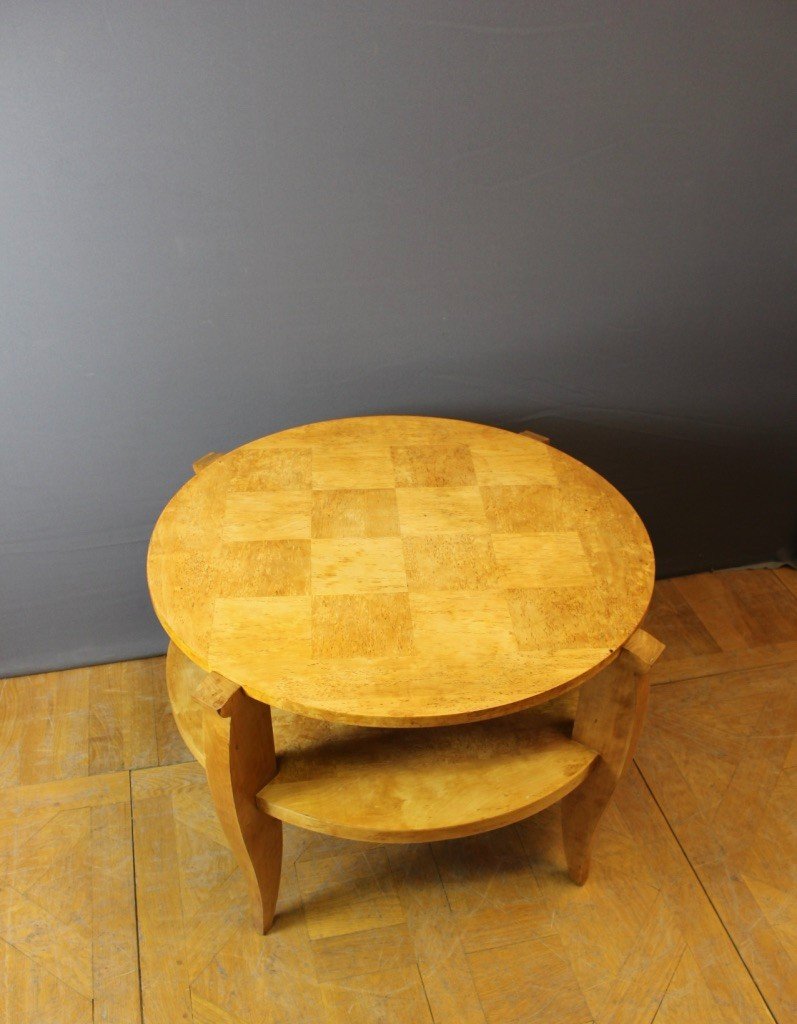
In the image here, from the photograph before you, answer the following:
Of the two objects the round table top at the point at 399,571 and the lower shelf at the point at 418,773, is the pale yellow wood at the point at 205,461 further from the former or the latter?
the lower shelf at the point at 418,773

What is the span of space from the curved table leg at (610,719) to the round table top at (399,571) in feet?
0.16

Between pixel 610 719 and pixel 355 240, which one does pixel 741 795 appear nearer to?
pixel 610 719

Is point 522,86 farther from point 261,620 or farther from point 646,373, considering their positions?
point 261,620

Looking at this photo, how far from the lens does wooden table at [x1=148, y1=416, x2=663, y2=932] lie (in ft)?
4.13

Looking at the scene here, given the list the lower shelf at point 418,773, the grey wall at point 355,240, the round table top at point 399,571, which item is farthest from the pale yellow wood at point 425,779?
the grey wall at point 355,240

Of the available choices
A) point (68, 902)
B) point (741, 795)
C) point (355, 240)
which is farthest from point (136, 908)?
point (355, 240)

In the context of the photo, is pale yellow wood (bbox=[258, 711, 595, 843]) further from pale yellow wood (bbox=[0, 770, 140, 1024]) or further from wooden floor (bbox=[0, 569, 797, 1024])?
pale yellow wood (bbox=[0, 770, 140, 1024])

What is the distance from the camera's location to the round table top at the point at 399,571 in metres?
1.25

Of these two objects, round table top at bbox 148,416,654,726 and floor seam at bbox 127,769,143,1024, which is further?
floor seam at bbox 127,769,143,1024

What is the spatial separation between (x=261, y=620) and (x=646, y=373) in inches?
45.3

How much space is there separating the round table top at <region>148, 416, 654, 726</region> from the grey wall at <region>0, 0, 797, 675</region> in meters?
0.25

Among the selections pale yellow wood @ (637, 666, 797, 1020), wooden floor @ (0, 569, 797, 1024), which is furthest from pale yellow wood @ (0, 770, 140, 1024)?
pale yellow wood @ (637, 666, 797, 1020)

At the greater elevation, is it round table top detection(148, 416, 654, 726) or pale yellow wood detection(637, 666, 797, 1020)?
round table top detection(148, 416, 654, 726)

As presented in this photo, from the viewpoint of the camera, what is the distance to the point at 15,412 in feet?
5.90
